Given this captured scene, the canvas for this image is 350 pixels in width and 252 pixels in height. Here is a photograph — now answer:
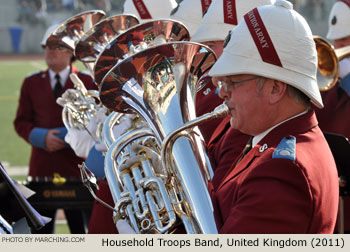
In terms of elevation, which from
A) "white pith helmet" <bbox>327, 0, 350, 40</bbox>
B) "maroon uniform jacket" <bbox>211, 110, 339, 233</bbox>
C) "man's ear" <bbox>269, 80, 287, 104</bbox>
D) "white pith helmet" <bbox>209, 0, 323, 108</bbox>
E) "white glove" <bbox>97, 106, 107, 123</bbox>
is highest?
"white pith helmet" <bbox>209, 0, 323, 108</bbox>

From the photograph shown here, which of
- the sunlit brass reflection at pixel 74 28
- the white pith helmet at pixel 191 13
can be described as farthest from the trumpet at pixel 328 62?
the sunlit brass reflection at pixel 74 28

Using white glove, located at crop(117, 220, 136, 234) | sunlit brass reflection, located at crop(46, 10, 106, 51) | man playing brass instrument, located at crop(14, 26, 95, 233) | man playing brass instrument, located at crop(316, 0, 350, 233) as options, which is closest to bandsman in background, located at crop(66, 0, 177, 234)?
sunlit brass reflection, located at crop(46, 10, 106, 51)

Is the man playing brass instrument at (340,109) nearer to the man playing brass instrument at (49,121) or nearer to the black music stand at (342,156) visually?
the black music stand at (342,156)

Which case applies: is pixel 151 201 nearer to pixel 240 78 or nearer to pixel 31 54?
pixel 240 78

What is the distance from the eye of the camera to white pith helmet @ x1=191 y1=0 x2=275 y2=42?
3.56 m

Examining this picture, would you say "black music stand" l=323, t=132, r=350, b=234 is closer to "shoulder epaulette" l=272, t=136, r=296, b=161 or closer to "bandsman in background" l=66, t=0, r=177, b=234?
"bandsman in background" l=66, t=0, r=177, b=234

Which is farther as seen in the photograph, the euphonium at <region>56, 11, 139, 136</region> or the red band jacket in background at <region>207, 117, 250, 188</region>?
the euphonium at <region>56, 11, 139, 136</region>

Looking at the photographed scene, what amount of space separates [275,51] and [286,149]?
0.34m

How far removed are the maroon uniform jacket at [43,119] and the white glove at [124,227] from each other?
300 centimetres

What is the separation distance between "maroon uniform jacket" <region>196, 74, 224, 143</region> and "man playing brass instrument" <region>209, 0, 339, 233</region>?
3.28 ft

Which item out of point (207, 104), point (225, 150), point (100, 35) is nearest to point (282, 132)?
point (225, 150)

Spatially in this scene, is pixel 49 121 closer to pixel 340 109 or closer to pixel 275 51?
pixel 340 109

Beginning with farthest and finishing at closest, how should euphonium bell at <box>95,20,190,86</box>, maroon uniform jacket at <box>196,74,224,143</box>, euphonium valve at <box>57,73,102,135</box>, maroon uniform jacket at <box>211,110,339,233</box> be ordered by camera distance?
1. euphonium valve at <box>57,73,102,135</box>
2. maroon uniform jacket at <box>196,74,224,143</box>
3. euphonium bell at <box>95,20,190,86</box>
4. maroon uniform jacket at <box>211,110,339,233</box>

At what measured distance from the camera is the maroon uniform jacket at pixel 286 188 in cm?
218
